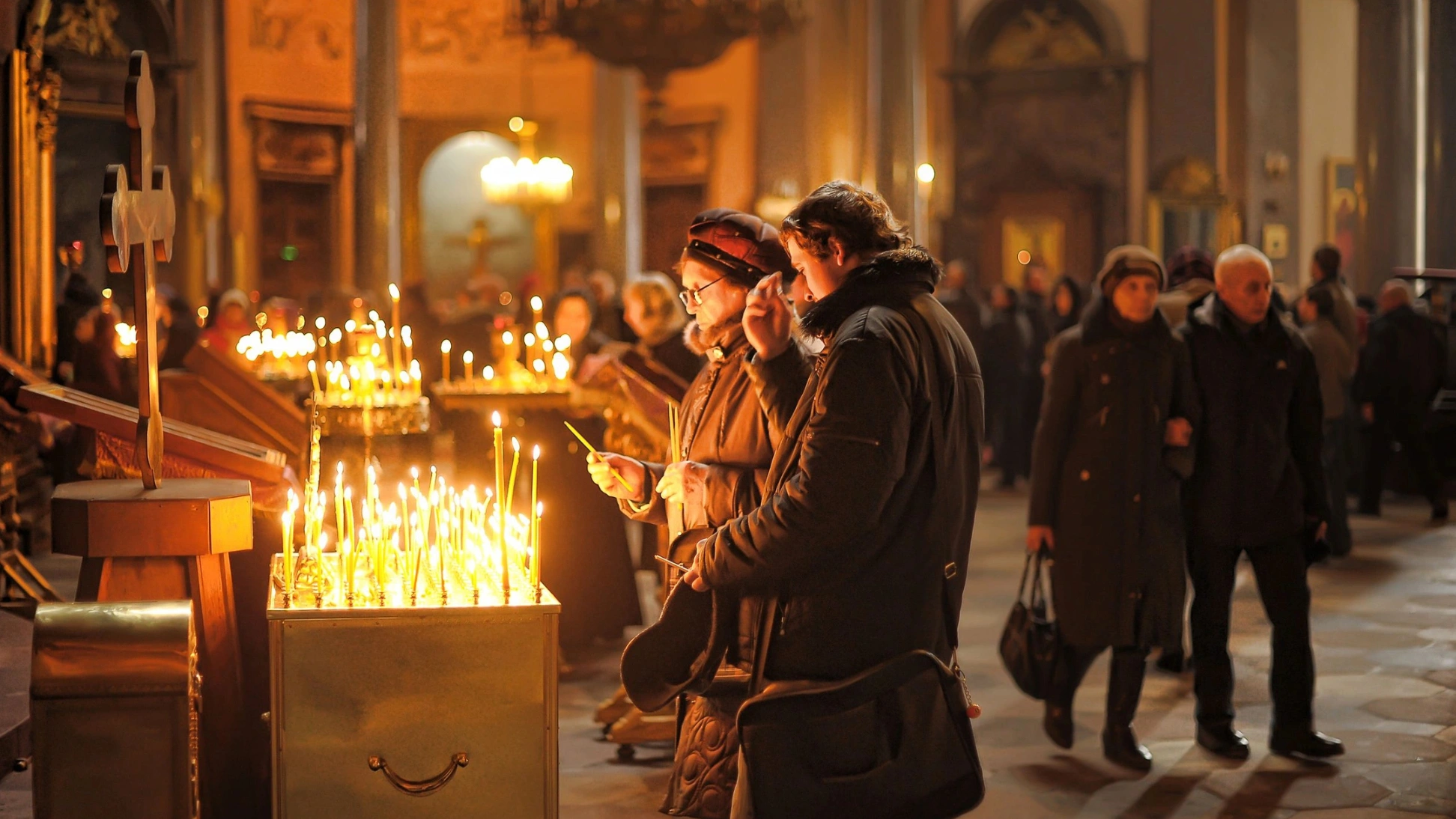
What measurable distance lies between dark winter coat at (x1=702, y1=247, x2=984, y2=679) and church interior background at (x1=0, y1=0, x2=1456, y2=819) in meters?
10.7

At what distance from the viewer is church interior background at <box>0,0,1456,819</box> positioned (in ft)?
56.0

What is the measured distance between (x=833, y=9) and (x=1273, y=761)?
14.9 m

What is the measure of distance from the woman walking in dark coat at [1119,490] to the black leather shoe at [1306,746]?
20.2 inches

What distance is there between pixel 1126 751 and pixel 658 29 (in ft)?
29.7

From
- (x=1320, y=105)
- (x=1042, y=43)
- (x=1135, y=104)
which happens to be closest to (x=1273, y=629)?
(x=1135, y=104)

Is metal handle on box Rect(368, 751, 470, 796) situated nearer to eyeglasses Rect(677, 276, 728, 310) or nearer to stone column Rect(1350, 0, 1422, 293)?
eyeglasses Rect(677, 276, 728, 310)

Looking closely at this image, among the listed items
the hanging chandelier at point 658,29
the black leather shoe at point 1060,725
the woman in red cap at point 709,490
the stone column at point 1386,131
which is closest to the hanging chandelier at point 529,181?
the hanging chandelier at point 658,29

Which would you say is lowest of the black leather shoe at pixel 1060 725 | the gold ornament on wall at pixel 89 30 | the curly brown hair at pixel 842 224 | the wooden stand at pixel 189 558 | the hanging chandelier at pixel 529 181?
the black leather shoe at pixel 1060 725

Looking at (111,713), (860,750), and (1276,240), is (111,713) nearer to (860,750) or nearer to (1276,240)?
(860,750)

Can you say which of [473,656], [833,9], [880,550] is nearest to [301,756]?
[473,656]

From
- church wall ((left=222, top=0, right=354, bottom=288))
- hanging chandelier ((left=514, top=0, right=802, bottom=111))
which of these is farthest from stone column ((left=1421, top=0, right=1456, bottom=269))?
church wall ((left=222, top=0, right=354, bottom=288))

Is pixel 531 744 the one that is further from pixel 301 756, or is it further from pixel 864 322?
pixel 864 322

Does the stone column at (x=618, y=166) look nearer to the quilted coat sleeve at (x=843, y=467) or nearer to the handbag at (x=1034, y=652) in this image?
the handbag at (x=1034, y=652)

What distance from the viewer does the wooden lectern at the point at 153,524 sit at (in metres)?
3.78
